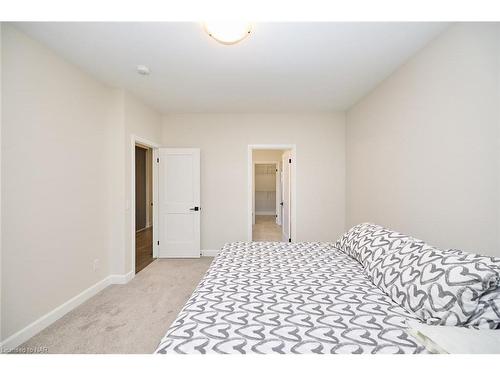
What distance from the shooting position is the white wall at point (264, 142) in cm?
433

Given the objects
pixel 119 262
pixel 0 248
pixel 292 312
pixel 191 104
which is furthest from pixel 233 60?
pixel 119 262

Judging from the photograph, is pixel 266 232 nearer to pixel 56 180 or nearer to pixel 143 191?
pixel 143 191

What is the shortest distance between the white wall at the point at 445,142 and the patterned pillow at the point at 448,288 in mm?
634

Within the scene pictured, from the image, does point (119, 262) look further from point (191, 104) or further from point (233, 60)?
point (233, 60)

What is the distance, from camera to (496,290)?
42.8 inches

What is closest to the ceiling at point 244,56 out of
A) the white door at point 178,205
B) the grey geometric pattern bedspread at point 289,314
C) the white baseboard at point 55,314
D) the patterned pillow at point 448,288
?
the white door at point 178,205

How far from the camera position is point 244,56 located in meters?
2.34

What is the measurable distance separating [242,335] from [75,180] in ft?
8.28

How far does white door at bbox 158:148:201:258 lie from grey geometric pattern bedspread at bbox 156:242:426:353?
8.09ft

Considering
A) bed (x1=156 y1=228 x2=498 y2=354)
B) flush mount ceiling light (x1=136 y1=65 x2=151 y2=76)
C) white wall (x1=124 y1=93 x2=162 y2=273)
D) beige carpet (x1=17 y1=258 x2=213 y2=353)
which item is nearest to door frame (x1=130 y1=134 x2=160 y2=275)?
white wall (x1=124 y1=93 x2=162 y2=273)

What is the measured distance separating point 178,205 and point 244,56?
9.25 feet

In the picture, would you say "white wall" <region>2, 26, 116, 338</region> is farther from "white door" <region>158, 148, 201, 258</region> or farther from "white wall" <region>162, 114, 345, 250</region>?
"white wall" <region>162, 114, 345, 250</region>

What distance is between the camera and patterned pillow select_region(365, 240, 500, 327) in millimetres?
1056

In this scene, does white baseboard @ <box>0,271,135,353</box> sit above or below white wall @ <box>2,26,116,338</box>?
below
